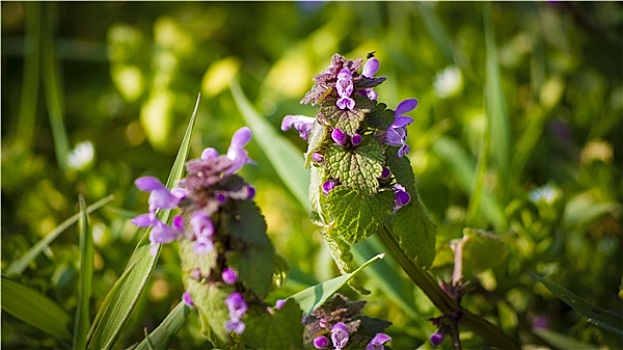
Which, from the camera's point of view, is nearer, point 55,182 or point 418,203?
point 418,203

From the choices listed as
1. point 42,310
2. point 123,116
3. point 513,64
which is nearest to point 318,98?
point 42,310

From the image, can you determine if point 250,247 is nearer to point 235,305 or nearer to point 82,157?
point 235,305

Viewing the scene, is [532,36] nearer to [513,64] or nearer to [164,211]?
[513,64]

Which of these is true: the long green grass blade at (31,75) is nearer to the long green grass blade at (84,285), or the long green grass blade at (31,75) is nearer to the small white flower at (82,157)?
the small white flower at (82,157)

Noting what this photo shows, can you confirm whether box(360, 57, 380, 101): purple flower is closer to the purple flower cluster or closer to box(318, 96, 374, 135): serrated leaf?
box(318, 96, 374, 135): serrated leaf

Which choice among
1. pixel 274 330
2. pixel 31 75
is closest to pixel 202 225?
pixel 274 330

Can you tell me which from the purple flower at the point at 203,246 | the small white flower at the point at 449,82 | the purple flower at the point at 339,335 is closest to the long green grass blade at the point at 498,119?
the small white flower at the point at 449,82
